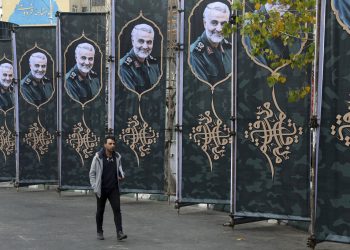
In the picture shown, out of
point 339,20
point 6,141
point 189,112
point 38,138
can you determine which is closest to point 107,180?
point 189,112

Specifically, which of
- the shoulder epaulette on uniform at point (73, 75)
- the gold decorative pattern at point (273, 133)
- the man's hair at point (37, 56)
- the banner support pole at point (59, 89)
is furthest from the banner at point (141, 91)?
the gold decorative pattern at point (273, 133)

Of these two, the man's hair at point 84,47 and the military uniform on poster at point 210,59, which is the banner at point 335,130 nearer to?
the military uniform on poster at point 210,59

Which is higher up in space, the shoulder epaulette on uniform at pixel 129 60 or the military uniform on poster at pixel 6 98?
the shoulder epaulette on uniform at pixel 129 60

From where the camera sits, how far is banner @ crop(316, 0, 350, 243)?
8.52 meters

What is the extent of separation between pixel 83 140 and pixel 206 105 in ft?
16.6

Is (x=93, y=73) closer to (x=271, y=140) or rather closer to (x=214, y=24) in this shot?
(x=214, y=24)

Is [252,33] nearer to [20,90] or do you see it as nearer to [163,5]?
[163,5]

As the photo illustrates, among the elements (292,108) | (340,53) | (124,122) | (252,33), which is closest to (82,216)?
(124,122)

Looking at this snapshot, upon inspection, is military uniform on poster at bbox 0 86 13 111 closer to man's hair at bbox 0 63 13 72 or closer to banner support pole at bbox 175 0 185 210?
man's hair at bbox 0 63 13 72

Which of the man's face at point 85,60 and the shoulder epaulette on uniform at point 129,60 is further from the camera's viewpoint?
the man's face at point 85,60

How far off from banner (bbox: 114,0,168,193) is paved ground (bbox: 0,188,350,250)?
3.20 ft

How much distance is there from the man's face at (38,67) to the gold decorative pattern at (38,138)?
1.44 metres

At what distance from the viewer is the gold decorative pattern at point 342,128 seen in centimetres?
848

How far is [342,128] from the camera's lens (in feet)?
27.9
